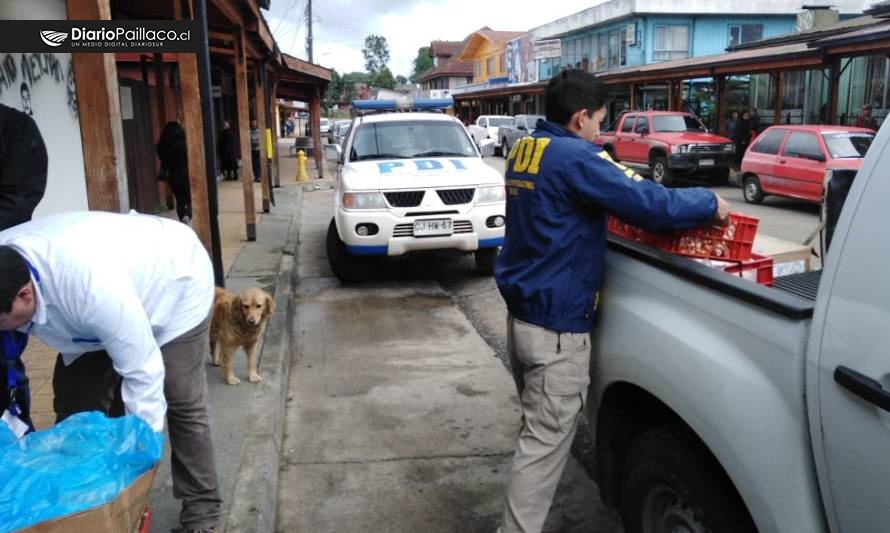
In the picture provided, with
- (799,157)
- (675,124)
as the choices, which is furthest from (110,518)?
(675,124)

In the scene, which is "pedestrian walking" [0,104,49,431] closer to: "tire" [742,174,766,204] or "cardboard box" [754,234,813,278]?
"cardboard box" [754,234,813,278]

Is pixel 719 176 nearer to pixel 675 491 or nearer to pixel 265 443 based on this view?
pixel 265 443

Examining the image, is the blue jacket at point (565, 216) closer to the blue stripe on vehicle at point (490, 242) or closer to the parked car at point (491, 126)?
the blue stripe on vehicle at point (490, 242)

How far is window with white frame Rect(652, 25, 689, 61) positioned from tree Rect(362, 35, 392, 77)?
102 metres

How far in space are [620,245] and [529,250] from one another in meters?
0.35

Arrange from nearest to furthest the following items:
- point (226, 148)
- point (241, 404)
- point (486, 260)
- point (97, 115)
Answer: point (97, 115)
point (241, 404)
point (486, 260)
point (226, 148)

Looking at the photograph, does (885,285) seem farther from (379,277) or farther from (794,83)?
(794,83)

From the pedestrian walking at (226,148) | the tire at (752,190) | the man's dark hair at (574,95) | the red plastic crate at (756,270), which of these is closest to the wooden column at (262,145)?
the pedestrian walking at (226,148)

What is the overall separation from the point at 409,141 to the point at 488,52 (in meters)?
52.5

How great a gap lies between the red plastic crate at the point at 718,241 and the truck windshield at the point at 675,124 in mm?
17850

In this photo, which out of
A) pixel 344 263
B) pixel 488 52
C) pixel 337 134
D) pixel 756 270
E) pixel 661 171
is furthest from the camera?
pixel 488 52

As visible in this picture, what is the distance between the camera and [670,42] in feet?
109

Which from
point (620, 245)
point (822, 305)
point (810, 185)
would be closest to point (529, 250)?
point (620, 245)

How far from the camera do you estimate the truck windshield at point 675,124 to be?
19.6 meters
